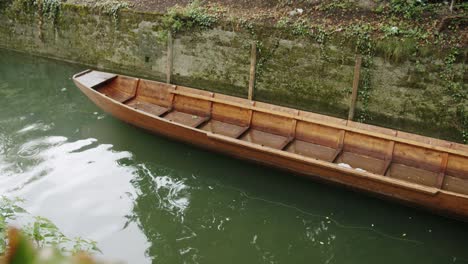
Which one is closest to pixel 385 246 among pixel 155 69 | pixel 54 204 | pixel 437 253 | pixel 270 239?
pixel 437 253

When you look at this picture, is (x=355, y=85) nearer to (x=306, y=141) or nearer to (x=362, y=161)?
(x=306, y=141)

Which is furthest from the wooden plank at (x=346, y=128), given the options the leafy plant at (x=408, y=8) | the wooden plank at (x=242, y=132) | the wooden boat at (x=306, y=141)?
the leafy plant at (x=408, y=8)

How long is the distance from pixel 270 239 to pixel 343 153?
2.28m

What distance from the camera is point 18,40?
12.9 metres

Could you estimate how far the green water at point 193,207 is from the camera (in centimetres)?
568

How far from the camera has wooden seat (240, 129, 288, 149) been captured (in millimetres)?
7754

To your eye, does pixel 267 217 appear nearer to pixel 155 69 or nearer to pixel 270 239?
pixel 270 239

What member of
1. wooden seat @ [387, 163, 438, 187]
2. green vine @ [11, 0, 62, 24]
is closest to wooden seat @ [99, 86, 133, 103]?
green vine @ [11, 0, 62, 24]

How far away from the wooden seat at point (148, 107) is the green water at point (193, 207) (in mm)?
506

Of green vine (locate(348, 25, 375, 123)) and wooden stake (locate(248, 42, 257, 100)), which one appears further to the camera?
wooden stake (locate(248, 42, 257, 100))

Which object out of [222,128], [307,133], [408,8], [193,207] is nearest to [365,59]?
[408,8]

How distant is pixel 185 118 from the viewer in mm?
8609

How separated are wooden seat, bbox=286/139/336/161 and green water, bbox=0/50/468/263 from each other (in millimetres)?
563

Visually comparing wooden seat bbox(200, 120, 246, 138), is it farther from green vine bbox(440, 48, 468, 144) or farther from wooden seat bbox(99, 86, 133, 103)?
green vine bbox(440, 48, 468, 144)
